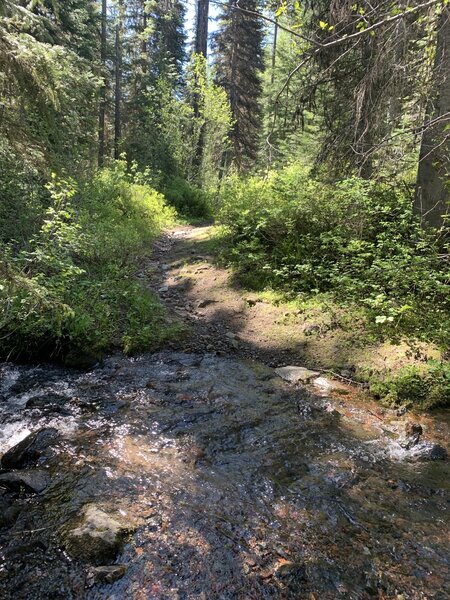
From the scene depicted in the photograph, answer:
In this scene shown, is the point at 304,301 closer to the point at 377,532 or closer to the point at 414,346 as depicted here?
the point at 414,346

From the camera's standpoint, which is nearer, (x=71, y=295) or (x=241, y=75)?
(x=71, y=295)

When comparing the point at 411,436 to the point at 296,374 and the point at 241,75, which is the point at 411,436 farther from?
the point at 241,75

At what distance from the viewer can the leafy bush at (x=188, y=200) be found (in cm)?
1958

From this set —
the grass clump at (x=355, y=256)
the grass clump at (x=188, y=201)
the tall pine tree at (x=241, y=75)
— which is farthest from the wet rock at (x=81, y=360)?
the tall pine tree at (x=241, y=75)

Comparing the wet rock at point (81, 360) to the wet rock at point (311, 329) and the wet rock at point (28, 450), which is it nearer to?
the wet rock at point (28, 450)

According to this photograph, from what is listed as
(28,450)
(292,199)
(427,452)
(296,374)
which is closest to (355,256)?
(292,199)

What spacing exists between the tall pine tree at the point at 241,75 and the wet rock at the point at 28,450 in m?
22.0

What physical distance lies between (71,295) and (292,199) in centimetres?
504

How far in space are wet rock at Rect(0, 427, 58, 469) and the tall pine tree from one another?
72.3 ft

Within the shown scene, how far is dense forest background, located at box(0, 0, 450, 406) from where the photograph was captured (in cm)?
487

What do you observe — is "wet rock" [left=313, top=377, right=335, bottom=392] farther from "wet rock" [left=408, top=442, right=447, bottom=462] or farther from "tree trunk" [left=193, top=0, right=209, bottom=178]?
"tree trunk" [left=193, top=0, right=209, bottom=178]

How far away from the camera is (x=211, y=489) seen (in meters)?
3.41

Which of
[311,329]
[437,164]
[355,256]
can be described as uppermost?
[437,164]

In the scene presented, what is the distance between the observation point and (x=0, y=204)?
7.18 m
